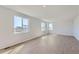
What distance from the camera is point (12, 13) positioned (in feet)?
18.6

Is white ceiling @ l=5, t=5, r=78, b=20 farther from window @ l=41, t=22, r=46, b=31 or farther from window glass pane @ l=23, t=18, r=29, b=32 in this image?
window @ l=41, t=22, r=46, b=31

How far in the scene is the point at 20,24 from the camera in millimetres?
6844

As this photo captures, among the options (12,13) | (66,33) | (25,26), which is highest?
(12,13)

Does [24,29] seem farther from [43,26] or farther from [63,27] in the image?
[63,27]

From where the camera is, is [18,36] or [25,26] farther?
[25,26]

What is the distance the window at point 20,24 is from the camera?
6.17m

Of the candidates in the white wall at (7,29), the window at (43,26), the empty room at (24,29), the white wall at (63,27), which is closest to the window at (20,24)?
the empty room at (24,29)

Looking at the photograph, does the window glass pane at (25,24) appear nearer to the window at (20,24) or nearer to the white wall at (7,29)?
the window at (20,24)

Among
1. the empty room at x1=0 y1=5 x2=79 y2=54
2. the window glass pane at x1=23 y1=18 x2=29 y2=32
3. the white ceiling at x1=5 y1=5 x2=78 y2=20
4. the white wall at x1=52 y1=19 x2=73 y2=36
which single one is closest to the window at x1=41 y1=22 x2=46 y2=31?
the white wall at x1=52 y1=19 x2=73 y2=36

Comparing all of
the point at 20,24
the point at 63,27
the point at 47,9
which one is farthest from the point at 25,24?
the point at 63,27
